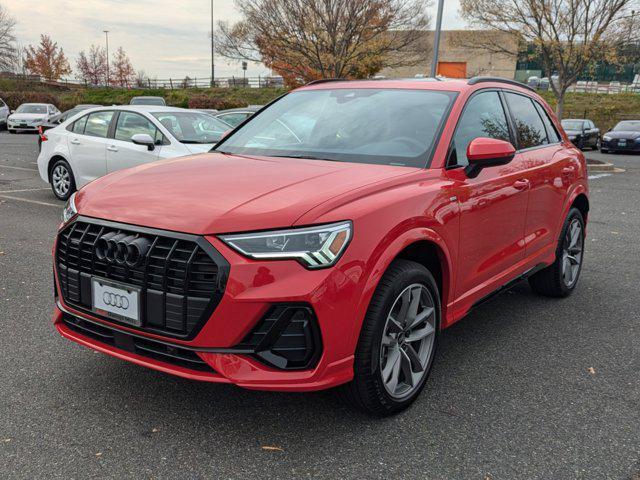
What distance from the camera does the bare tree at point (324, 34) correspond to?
24.1 m

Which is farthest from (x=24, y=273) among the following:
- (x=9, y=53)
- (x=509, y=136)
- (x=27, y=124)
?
(x=9, y=53)

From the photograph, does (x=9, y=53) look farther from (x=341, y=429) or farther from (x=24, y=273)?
(x=341, y=429)

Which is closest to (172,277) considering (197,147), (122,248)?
(122,248)

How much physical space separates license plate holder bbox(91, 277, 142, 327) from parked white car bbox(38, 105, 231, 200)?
5657mm

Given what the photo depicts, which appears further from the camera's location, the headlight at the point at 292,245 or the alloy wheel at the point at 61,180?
the alloy wheel at the point at 61,180

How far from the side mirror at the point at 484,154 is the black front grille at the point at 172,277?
165 cm

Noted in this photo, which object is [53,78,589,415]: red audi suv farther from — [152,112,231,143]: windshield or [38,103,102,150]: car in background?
[38,103,102,150]: car in background

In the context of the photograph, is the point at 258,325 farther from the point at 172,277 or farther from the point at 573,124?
the point at 573,124

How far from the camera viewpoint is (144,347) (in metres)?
2.78

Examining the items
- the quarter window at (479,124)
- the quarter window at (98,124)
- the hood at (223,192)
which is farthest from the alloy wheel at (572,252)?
the quarter window at (98,124)

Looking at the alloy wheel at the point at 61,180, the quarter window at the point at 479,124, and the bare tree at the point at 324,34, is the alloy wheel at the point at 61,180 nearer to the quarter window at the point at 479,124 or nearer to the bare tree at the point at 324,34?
the quarter window at the point at 479,124

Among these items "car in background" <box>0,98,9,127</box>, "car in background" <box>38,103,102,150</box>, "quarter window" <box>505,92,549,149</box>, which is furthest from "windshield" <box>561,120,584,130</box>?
"car in background" <box>0,98,9,127</box>

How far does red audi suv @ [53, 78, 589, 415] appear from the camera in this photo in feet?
8.46

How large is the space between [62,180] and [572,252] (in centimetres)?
779
